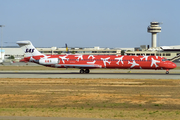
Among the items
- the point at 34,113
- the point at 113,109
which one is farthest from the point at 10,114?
the point at 113,109

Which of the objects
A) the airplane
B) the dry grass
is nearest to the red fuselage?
the airplane

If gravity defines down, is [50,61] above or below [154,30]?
below

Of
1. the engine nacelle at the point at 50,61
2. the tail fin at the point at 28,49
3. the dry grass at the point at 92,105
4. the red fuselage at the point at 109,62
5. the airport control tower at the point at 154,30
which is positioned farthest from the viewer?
the airport control tower at the point at 154,30

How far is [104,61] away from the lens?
1885 inches

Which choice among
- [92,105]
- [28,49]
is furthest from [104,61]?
[92,105]

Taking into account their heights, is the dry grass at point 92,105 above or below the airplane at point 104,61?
below

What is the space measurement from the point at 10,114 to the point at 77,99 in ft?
22.9

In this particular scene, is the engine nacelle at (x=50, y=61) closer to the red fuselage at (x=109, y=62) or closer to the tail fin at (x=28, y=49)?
the red fuselage at (x=109, y=62)

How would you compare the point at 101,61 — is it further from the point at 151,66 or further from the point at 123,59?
the point at 151,66

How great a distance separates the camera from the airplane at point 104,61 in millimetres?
47344

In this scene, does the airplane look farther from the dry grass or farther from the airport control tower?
the airport control tower

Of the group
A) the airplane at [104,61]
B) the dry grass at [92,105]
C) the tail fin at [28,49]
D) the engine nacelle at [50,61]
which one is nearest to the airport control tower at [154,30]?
the airplane at [104,61]

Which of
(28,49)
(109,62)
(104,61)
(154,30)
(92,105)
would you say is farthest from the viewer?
(154,30)

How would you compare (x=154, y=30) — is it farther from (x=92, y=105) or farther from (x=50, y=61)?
(x=92, y=105)
